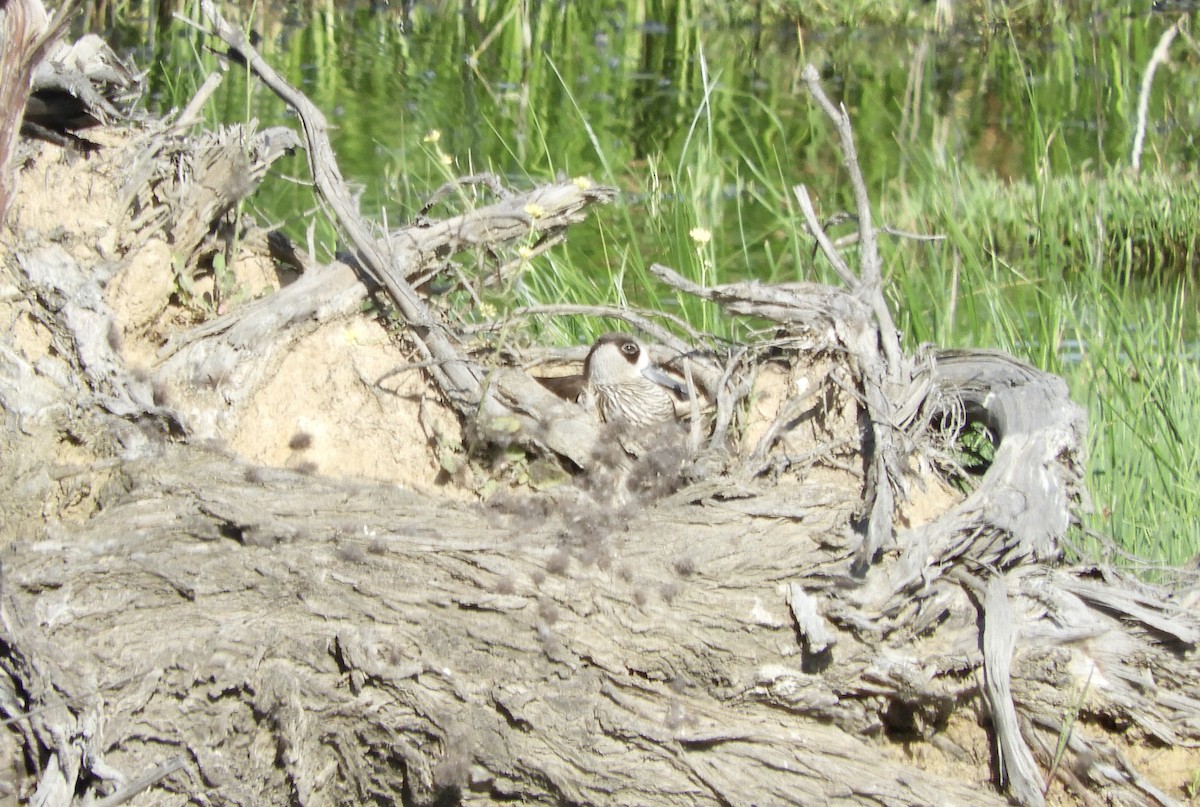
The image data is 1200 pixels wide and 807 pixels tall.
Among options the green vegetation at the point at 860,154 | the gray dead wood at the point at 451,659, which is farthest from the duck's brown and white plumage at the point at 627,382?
the gray dead wood at the point at 451,659

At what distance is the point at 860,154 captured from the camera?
8305 mm

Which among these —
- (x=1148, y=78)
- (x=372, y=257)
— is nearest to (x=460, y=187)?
(x=372, y=257)

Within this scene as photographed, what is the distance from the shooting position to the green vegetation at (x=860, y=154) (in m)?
4.02

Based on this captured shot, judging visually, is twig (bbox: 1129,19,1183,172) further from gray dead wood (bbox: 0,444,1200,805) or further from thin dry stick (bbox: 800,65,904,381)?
gray dead wood (bbox: 0,444,1200,805)

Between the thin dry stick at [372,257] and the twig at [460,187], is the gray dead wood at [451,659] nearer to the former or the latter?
the thin dry stick at [372,257]

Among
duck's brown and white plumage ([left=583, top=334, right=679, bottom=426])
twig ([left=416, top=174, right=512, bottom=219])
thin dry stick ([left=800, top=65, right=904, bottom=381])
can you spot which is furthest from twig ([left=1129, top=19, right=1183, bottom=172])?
twig ([left=416, top=174, right=512, bottom=219])

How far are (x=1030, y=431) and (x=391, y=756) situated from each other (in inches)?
59.2

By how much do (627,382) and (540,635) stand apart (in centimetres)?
123

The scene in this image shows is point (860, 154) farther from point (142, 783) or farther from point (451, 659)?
point (142, 783)

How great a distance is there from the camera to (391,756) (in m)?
2.52

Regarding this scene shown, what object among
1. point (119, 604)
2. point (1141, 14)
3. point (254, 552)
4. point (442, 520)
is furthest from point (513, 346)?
point (1141, 14)

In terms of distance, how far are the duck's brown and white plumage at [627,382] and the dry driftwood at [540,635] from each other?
2.29 ft

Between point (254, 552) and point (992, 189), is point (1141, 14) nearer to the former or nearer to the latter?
point (992, 189)

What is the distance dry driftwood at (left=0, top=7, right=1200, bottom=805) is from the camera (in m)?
2.44
